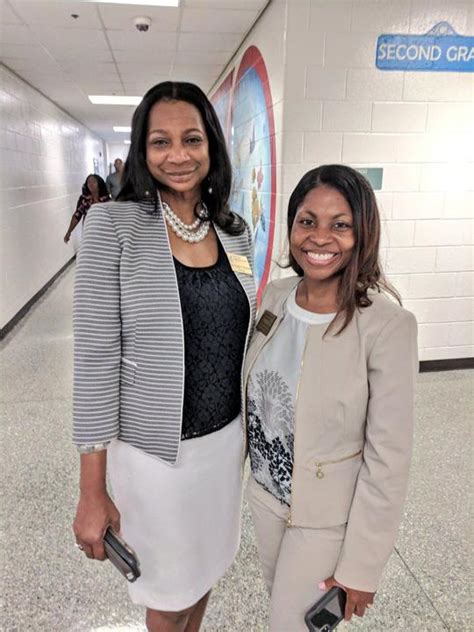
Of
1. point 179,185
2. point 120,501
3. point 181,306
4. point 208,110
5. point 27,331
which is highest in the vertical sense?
point 208,110

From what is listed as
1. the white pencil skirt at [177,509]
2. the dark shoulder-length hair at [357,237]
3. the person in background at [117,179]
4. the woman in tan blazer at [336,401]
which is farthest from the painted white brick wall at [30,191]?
the dark shoulder-length hair at [357,237]

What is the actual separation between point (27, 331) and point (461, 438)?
13.3 feet

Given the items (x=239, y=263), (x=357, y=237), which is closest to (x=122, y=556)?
(x=239, y=263)

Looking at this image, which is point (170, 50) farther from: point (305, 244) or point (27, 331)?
point (305, 244)

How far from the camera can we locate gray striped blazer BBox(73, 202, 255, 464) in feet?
3.44

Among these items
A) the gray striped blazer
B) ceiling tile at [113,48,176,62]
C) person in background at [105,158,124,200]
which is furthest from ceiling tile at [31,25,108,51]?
the gray striped blazer

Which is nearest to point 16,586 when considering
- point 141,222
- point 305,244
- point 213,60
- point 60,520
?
point 60,520

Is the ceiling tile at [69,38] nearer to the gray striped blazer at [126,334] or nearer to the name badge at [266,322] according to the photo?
the gray striped blazer at [126,334]

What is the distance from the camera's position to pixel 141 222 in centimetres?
113

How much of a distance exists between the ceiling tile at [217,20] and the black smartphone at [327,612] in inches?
155

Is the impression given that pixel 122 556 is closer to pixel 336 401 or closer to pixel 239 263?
pixel 336 401

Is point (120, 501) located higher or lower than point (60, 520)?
higher

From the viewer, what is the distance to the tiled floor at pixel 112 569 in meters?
1.65

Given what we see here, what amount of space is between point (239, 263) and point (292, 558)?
0.73 meters
